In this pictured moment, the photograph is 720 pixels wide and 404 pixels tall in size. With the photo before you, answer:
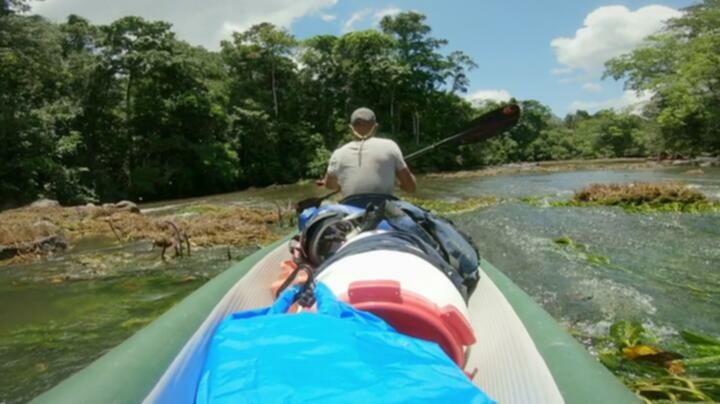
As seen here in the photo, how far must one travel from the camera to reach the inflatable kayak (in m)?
1.20

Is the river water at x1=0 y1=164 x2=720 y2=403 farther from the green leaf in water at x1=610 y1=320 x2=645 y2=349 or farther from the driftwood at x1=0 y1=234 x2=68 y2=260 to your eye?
the driftwood at x1=0 y1=234 x2=68 y2=260

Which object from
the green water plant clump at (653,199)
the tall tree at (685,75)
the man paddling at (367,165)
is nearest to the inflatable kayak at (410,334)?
the man paddling at (367,165)

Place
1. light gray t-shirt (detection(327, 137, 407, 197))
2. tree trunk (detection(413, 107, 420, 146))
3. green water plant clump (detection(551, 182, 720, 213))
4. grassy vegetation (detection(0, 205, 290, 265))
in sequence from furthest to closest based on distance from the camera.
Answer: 1. tree trunk (detection(413, 107, 420, 146))
2. green water plant clump (detection(551, 182, 720, 213))
3. grassy vegetation (detection(0, 205, 290, 265))
4. light gray t-shirt (detection(327, 137, 407, 197))

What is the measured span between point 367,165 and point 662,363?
1734mm

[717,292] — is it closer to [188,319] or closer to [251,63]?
[188,319]

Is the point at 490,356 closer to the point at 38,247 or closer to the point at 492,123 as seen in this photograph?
the point at 492,123

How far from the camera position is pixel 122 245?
717cm

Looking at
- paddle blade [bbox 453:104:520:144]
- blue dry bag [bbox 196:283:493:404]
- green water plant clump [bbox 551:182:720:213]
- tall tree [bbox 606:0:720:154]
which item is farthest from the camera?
tall tree [bbox 606:0:720:154]

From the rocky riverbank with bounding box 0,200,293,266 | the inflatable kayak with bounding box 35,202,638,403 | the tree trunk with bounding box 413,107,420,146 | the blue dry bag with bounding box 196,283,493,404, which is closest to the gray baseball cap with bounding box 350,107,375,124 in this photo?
the inflatable kayak with bounding box 35,202,638,403

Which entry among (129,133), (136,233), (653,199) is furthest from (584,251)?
(129,133)

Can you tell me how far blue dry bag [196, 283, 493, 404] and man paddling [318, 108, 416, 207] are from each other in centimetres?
171

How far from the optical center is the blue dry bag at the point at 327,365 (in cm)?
89

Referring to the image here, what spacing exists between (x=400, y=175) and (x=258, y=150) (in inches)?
945

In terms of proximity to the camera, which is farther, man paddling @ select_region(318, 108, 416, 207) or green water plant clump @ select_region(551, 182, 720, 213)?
green water plant clump @ select_region(551, 182, 720, 213)
